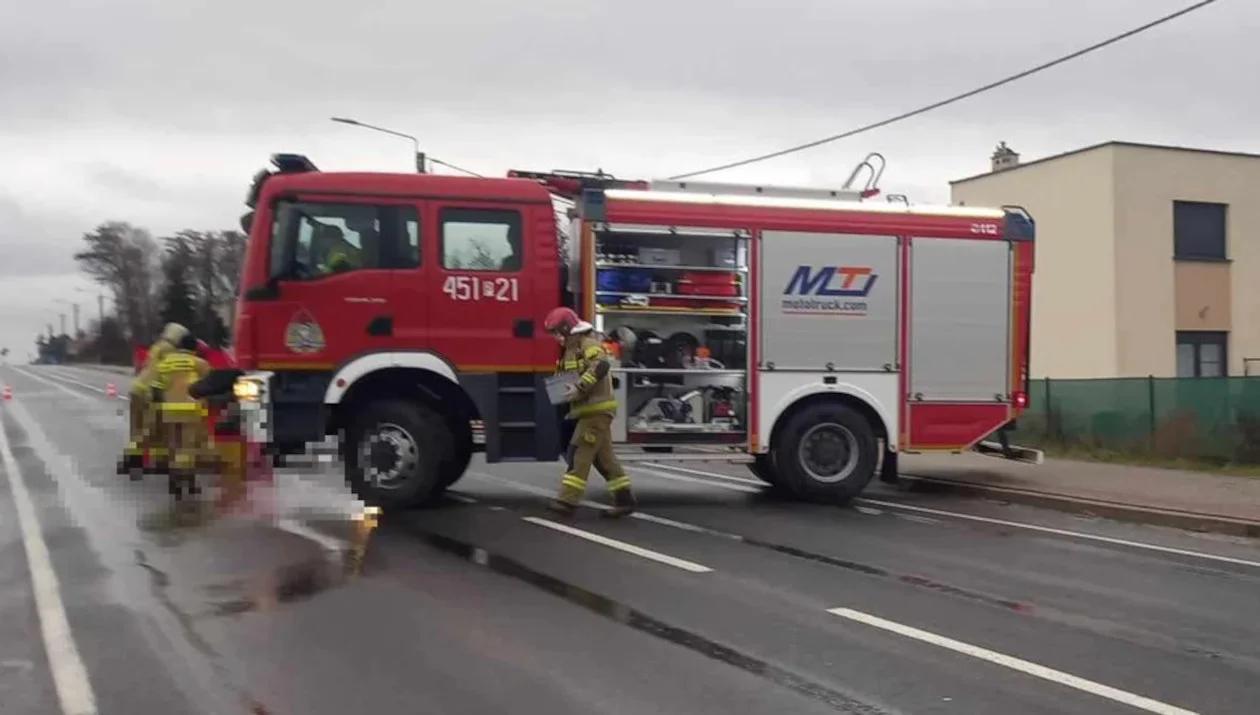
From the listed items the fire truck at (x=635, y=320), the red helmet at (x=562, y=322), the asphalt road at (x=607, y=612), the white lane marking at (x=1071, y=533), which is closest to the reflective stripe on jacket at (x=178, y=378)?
the asphalt road at (x=607, y=612)

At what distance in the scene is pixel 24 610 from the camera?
24.1ft

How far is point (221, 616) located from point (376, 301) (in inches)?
182

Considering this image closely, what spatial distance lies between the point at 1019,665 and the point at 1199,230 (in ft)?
78.0

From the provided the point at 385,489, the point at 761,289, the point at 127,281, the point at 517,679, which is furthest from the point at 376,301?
the point at 127,281

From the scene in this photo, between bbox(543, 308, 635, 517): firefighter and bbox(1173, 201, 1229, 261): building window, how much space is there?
64.4ft

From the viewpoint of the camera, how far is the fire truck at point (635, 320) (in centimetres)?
1140

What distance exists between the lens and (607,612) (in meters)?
7.46

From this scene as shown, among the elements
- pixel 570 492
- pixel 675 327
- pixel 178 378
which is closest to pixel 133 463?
pixel 178 378

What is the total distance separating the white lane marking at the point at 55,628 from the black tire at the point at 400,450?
259 centimetres

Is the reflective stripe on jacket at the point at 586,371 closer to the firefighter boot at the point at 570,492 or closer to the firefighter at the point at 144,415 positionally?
the firefighter boot at the point at 570,492

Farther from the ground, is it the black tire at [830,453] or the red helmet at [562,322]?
the red helmet at [562,322]

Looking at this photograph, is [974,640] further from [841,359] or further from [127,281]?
Result: [127,281]

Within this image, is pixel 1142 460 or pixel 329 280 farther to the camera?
pixel 1142 460

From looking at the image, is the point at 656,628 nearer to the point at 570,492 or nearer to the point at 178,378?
the point at 570,492
